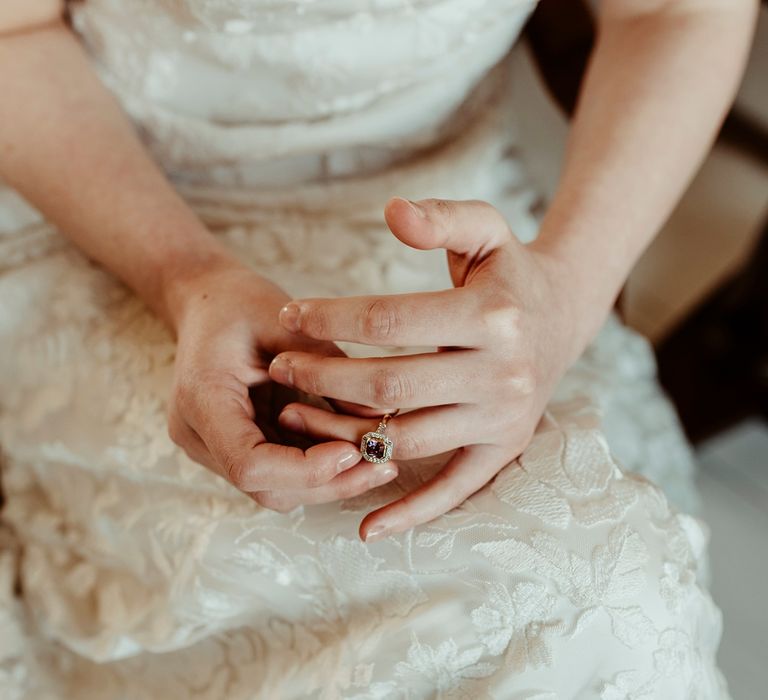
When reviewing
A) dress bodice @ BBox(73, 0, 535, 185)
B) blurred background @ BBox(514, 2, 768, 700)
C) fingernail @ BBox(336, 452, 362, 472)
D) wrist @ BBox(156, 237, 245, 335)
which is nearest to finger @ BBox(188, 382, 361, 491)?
fingernail @ BBox(336, 452, 362, 472)

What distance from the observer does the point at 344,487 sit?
58cm

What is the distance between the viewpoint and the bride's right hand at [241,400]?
561 mm

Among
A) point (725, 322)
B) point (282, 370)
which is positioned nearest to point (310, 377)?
point (282, 370)

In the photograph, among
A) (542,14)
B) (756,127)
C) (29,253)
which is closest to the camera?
(29,253)

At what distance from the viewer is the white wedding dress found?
0.57 meters

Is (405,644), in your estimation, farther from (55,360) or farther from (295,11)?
(295,11)

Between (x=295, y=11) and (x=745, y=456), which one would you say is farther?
(x=745, y=456)

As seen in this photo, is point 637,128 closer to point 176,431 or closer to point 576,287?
point 576,287

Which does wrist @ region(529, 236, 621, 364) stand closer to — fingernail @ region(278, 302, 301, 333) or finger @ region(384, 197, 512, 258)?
finger @ region(384, 197, 512, 258)

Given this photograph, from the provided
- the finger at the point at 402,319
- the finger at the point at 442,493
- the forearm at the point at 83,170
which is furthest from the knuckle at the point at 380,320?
the forearm at the point at 83,170

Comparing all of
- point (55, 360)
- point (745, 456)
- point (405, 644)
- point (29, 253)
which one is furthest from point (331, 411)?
point (745, 456)

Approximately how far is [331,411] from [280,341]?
65 mm

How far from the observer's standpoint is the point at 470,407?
1.91 feet

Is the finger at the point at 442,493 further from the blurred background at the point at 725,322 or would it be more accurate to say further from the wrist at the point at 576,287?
the blurred background at the point at 725,322
